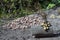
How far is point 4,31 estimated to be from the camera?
376 inches

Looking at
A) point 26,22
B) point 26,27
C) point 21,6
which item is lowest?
point 26,27

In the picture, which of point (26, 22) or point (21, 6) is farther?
point (21, 6)

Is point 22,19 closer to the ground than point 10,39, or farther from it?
farther from it

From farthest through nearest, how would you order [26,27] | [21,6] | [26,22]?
1. [21,6]
2. [26,22]
3. [26,27]

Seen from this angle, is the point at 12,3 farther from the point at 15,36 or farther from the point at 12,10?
the point at 15,36

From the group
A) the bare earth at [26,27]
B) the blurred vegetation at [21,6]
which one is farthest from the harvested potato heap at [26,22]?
the blurred vegetation at [21,6]

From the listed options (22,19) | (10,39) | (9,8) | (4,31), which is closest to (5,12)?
(9,8)

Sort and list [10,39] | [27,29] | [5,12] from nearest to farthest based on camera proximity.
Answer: [10,39], [27,29], [5,12]

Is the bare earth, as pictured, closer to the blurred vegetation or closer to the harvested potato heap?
the harvested potato heap

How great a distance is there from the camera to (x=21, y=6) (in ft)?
41.1

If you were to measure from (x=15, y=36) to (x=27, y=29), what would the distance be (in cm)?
79

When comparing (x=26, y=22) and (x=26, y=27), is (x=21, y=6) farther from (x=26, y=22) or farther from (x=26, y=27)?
(x=26, y=27)

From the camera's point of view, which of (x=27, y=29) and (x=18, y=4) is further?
(x=18, y=4)

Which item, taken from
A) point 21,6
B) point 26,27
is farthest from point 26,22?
point 21,6
